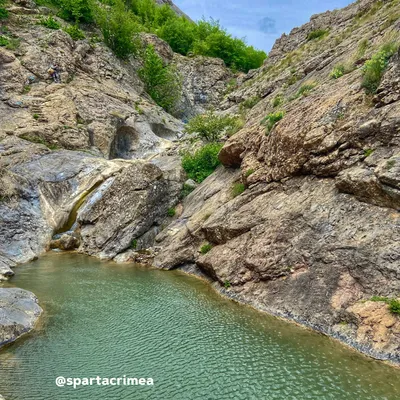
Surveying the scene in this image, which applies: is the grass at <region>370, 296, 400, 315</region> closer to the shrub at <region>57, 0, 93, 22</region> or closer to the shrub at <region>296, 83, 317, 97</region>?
the shrub at <region>296, 83, 317, 97</region>

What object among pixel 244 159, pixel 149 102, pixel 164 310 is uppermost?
pixel 149 102

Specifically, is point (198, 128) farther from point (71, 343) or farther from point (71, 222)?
point (71, 343)

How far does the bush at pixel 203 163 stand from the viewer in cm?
2902

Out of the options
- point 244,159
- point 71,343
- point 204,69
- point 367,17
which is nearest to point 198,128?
point 244,159

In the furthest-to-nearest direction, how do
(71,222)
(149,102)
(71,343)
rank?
(149,102), (71,222), (71,343)

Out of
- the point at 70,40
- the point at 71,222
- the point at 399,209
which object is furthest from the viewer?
the point at 70,40

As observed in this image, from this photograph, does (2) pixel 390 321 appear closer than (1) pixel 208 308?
Yes

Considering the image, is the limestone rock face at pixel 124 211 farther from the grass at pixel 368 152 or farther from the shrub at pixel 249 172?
the grass at pixel 368 152

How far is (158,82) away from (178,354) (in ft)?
166

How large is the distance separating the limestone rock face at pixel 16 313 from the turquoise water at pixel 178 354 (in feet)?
1.33

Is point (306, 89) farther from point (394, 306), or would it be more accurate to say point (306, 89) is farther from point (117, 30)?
point (117, 30)

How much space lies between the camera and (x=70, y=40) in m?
46.4

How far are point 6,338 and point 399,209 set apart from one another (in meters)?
15.0

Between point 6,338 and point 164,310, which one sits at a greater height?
point 164,310
